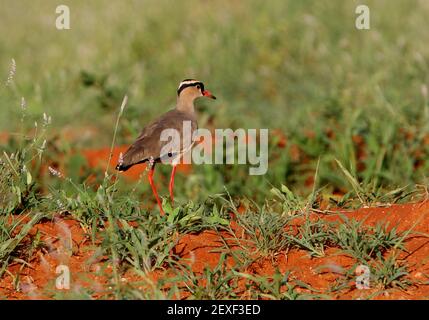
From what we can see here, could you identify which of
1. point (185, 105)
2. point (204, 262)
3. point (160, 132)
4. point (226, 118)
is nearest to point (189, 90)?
point (185, 105)

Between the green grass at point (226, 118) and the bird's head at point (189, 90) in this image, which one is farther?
the bird's head at point (189, 90)

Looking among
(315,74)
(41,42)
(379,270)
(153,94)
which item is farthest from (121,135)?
(379,270)

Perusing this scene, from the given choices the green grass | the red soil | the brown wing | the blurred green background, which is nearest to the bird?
the brown wing

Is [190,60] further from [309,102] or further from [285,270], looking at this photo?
[285,270]

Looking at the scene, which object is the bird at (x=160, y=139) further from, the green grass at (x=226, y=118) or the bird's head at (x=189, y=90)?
the green grass at (x=226, y=118)

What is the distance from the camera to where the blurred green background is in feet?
28.5

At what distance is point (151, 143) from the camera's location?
22.9ft

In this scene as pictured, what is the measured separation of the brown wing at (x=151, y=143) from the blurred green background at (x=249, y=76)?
1.17m

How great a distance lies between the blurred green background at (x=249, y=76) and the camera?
28.5ft

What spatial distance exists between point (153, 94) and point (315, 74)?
2054 millimetres

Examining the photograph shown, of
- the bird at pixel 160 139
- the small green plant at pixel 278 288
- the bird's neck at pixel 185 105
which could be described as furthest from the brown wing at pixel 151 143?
the small green plant at pixel 278 288

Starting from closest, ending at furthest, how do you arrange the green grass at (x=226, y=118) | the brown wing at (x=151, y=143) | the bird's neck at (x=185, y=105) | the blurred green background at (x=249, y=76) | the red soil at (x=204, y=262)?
the red soil at (x=204, y=262)
the green grass at (x=226, y=118)
the brown wing at (x=151, y=143)
the bird's neck at (x=185, y=105)
the blurred green background at (x=249, y=76)

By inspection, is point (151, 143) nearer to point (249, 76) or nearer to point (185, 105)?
point (185, 105)

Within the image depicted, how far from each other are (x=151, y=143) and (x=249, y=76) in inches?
199
